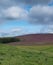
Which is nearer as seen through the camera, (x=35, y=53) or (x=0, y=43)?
(x=35, y=53)

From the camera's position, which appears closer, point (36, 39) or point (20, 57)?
point (20, 57)

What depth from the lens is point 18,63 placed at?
12.1 meters

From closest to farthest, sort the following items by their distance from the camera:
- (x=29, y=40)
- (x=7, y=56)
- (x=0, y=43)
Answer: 1. (x=7, y=56)
2. (x=29, y=40)
3. (x=0, y=43)

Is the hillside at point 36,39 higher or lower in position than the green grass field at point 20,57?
higher

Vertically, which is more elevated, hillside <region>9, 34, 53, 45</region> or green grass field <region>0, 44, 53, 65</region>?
hillside <region>9, 34, 53, 45</region>

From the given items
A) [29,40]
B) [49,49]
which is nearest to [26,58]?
[29,40]

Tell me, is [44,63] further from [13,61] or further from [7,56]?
[7,56]

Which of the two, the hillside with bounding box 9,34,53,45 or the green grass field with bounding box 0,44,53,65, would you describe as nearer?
the green grass field with bounding box 0,44,53,65

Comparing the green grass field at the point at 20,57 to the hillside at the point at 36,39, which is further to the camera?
the hillside at the point at 36,39

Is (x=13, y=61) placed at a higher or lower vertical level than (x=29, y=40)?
lower

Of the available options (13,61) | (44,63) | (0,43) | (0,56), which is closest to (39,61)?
(44,63)

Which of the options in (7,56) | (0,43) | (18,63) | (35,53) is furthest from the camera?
(0,43)

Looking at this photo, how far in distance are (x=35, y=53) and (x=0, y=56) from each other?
2.59 metres

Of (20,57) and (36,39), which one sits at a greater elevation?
(36,39)
